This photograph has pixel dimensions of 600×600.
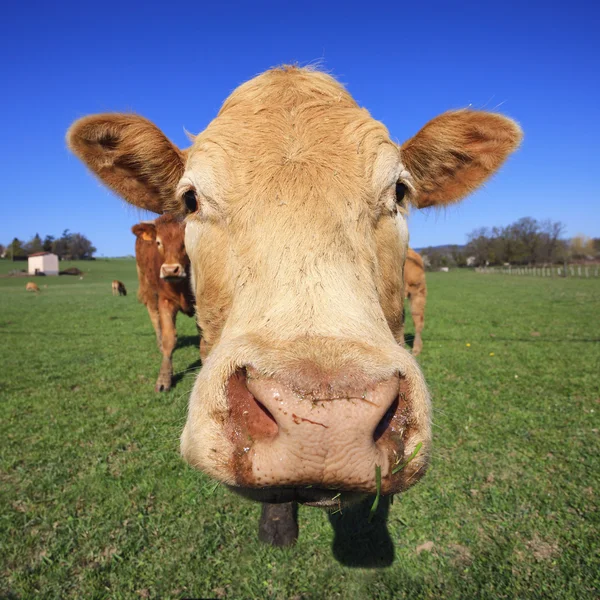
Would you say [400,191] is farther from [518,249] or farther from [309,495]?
[518,249]

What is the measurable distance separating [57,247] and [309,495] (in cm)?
13755

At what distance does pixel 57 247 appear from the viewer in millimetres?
119000

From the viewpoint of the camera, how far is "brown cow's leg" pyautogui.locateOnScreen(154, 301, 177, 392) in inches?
289

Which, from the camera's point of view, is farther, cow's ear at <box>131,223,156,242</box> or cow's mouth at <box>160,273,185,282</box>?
cow's ear at <box>131,223,156,242</box>

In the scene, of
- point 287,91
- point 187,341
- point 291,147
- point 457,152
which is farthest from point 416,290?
point 291,147

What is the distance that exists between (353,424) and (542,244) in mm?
105651

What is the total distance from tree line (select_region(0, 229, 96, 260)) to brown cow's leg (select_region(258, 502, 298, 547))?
129346mm

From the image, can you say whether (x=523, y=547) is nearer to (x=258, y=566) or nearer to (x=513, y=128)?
(x=258, y=566)

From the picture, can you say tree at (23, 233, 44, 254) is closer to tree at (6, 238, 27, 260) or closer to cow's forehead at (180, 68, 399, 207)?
tree at (6, 238, 27, 260)

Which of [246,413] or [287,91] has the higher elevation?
[287,91]

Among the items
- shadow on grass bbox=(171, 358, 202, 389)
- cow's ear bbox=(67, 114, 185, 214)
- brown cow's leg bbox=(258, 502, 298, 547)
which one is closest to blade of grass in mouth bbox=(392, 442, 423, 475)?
brown cow's leg bbox=(258, 502, 298, 547)

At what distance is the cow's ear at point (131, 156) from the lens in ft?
9.66

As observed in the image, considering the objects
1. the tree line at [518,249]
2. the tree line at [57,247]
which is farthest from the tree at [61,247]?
the tree line at [518,249]

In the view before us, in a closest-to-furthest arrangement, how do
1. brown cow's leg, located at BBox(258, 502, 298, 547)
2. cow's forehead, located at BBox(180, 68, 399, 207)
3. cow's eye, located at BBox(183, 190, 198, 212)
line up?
1. cow's forehead, located at BBox(180, 68, 399, 207)
2. cow's eye, located at BBox(183, 190, 198, 212)
3. brown cow's leg, located at BBox(258, 502, 298, 547)
